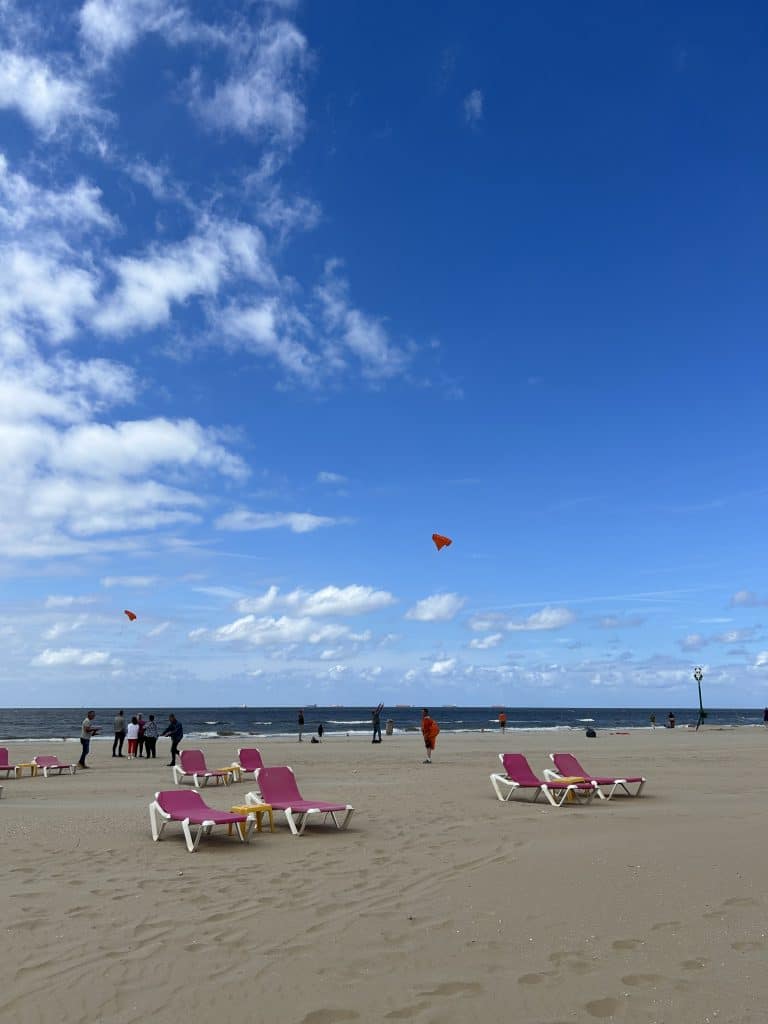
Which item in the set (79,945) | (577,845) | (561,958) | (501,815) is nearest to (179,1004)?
(79,945)

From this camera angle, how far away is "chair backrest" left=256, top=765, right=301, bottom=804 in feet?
37.2

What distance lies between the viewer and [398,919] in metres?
6.35

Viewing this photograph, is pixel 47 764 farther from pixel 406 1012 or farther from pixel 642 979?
pixel 642 979

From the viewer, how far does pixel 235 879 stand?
25.7 feet

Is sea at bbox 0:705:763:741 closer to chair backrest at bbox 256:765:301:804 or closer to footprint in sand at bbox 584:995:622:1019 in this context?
chair backrest at bbox 256:765:301:804

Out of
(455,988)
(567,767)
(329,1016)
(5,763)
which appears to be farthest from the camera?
(5,763)

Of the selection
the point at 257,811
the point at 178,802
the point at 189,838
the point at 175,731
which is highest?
the point at 175,731

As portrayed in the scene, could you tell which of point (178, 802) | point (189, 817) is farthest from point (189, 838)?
point (178, 802)

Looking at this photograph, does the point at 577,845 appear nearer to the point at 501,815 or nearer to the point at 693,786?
the point at 501,815

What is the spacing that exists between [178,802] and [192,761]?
7.19 meters

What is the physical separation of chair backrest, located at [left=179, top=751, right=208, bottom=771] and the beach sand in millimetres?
4765

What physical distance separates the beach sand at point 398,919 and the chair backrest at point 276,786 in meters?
0.54

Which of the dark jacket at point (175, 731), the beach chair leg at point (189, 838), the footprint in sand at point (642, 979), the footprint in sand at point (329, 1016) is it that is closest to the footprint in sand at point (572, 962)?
the footprint in sand at point (642, 979)

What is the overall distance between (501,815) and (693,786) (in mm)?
5880
